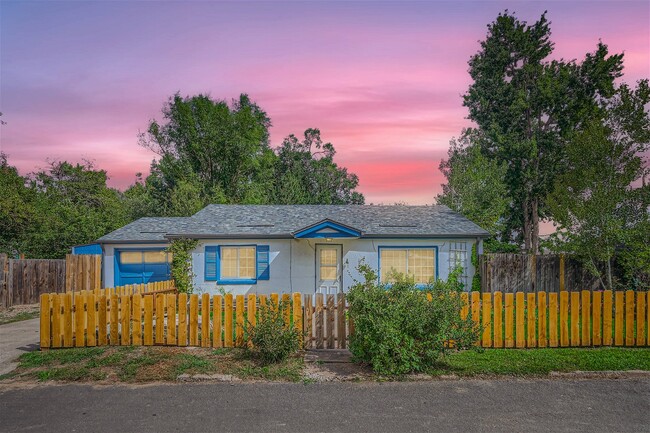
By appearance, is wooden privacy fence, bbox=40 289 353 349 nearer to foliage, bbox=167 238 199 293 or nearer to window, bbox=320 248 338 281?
foliage, bbox=167 238 199 293

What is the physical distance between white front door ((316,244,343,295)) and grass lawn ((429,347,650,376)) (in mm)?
9334

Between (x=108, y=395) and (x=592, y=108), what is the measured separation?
3620cm

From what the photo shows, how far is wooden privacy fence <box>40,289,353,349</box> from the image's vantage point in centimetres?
984

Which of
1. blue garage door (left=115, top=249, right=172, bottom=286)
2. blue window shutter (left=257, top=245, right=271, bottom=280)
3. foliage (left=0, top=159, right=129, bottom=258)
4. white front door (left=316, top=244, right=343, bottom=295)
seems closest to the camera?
blue window shutter (left=257, top=245, right=271, bottom=280)

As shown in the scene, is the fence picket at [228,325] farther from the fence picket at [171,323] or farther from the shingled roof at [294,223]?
the shingled roof at [294,223]

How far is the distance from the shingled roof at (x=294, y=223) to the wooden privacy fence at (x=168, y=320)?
7.88m

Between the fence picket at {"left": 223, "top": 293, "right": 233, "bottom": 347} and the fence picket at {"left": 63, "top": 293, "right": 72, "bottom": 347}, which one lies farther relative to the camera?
the fence picket at {"left": 63, "top": 293, "right": 72, "bottom": 347}

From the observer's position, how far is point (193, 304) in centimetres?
984

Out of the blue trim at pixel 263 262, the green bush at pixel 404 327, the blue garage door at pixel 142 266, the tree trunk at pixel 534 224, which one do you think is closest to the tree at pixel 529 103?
the tree trunk at pixel 534 224

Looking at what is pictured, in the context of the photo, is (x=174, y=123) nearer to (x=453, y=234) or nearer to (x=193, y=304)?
(x=453, y=234)

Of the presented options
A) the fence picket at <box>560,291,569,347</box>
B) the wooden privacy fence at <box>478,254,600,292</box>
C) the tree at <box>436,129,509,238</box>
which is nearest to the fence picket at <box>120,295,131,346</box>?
the fence picket at <box>560,291,569,347</box>

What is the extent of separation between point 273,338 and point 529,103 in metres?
31.9

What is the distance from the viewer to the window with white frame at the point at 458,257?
61.2 ft

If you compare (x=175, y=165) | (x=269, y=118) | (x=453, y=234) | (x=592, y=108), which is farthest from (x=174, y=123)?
(x=592, y=108)
